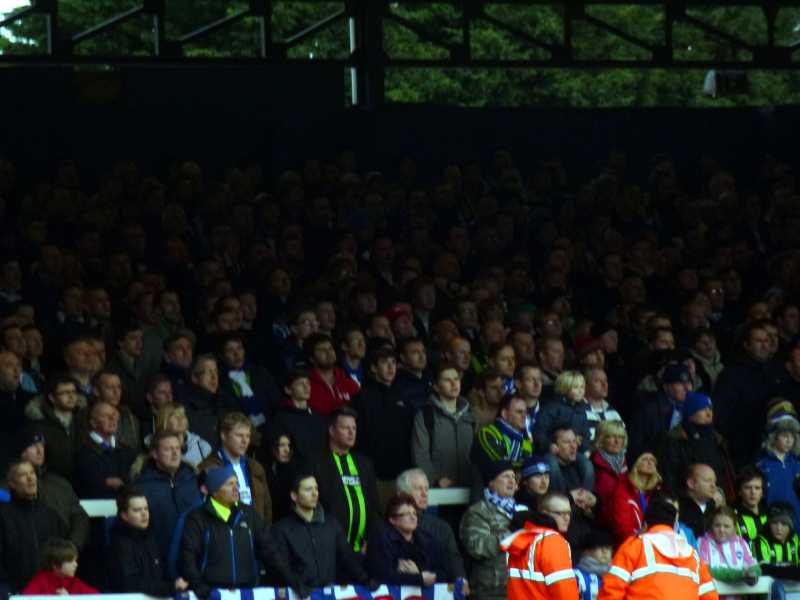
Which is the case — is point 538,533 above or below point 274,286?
below

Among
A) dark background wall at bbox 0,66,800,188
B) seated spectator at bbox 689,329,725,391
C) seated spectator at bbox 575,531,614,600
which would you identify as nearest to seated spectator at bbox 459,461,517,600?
seated spectator at bbox 575,531,614,600

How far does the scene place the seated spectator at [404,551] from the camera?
14281 mm

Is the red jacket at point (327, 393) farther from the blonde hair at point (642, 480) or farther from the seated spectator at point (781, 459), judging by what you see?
the seated spectator at point (781, 459)

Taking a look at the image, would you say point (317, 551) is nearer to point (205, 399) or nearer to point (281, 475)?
point (281, 475)

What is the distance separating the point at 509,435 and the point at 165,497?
281 cm

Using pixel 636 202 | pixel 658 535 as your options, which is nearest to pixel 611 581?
pixel 658 535

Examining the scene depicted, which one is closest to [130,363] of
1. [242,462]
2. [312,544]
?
[242,462]

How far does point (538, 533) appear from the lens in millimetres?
12898

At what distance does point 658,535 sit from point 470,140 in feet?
45.0

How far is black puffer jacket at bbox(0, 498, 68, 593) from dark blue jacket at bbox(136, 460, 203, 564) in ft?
2.46

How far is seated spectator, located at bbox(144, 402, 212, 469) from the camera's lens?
14547 mm

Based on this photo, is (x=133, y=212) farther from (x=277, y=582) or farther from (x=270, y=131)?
(x=277, y=582)

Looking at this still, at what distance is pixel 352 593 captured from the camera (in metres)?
14.1

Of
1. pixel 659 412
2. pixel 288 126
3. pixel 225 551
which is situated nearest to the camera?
pixel 225 551
